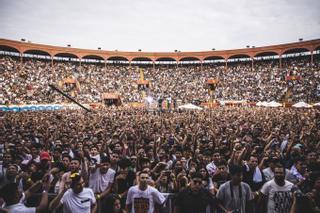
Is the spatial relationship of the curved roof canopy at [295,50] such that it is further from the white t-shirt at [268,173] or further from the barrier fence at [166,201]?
the barrier fence at [166,201]

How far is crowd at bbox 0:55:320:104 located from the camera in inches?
1347

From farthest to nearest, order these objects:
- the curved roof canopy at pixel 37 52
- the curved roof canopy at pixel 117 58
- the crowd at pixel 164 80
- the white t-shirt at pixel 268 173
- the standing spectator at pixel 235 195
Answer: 1. the curved roof canopy at pixel 117 58
2. the curved roof canopy at pixel 37 52
3. the crowd at pixel 164 80
4. the white t-shirt at pixel 268 173
5. the standing spectator at pixel 235 195

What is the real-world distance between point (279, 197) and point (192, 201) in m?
1.47

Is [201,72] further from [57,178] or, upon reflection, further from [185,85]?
[57,178]

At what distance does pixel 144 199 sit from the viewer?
3529 millimetres

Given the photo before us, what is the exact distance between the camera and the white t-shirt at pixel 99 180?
14.5 feet

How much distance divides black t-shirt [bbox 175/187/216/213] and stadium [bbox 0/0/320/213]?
0.02 metres

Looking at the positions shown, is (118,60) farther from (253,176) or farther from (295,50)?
(253,176)

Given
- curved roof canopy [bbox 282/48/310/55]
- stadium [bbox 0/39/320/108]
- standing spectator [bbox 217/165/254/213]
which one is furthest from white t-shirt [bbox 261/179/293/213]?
curved roof canopy [bbox 282/48/310/55]

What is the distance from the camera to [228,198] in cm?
346

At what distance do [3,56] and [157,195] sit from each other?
4661 centimetres

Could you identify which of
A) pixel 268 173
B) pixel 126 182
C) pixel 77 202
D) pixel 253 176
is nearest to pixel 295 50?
pixel 268 173

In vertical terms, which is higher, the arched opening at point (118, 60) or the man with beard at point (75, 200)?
the arched opening at point (118, 60)

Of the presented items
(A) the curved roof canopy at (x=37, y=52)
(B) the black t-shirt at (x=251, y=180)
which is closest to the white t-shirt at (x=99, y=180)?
(B) the black t-shirt at (x=251, y=180)
